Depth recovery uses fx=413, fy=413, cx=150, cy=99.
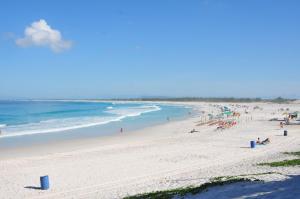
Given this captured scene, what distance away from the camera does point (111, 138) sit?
34.4 metres

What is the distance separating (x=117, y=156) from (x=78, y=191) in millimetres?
8125

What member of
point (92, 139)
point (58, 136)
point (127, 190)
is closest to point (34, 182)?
point (127, 190)

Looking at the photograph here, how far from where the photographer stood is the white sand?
15.1 m

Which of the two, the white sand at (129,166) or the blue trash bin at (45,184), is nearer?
the white sand at (129,166)

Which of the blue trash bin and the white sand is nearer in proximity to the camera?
the white sand

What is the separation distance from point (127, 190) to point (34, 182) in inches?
183

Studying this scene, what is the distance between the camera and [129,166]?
19.6 metres

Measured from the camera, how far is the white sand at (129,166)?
1508 cm

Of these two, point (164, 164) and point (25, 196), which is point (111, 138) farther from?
point (25, 196)

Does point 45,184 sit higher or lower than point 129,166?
higher

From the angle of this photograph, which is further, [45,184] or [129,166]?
[129,166]

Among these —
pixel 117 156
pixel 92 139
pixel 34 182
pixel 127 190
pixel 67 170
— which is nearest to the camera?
pixel 127 190

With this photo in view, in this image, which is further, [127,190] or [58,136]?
[58,136]

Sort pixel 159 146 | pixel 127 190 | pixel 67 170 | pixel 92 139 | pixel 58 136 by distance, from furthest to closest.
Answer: pixel 58 136
pixel 92 139
pixel 159 146
pixel 67 170
pixel 127 190
